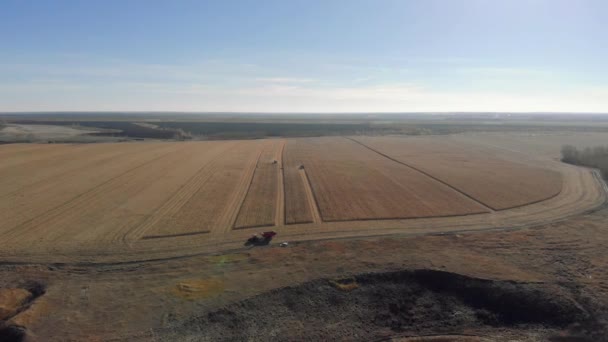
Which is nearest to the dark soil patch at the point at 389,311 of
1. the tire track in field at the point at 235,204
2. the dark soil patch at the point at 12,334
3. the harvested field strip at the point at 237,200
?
the dark soil patch at the point at 12,334

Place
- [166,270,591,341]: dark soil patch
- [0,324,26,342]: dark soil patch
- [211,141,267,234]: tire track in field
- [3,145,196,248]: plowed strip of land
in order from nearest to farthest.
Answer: [0,324,26,342]: dark soil patch, [166,270,591,341]: dark soil patch, [3,145,196,248]: plowed strip of land, [211,141,267,234]: tire track in field

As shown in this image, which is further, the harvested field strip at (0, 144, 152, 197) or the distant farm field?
the harvested field strip at (0, 144, 152, 197)

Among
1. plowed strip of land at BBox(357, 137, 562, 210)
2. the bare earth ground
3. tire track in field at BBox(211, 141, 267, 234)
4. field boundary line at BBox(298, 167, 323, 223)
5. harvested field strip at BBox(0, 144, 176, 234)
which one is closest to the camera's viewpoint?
the bare earth ground

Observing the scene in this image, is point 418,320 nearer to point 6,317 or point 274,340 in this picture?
point 274,340

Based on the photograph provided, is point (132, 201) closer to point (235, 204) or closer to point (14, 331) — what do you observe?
point (235, 204)

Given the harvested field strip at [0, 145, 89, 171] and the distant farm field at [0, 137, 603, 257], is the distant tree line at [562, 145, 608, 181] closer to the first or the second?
the distant farm field at [0, 137, 603, 257]

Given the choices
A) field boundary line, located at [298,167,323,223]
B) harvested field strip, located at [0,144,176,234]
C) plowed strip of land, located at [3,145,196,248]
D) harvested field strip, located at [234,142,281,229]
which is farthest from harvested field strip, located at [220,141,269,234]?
harvested field strip, located at [0,144,176,234]

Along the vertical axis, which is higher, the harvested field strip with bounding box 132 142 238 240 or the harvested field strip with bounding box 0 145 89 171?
the harvested field strip with bounding box 0 145 89 171
